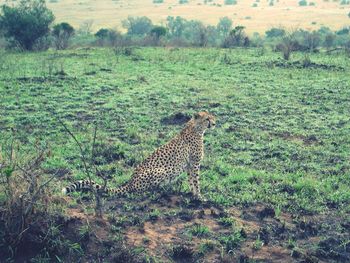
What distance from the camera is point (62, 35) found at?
24.9 meters

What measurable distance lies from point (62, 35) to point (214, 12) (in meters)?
37.5

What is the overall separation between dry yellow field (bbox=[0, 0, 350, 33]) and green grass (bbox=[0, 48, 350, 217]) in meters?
28.5

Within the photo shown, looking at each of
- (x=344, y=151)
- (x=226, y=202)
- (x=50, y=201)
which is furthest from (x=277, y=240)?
(x=344, y=151)

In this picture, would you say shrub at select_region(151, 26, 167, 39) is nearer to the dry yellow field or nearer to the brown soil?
the dry yellow field

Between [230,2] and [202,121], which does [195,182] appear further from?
[230,2]

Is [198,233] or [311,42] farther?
[311,42]

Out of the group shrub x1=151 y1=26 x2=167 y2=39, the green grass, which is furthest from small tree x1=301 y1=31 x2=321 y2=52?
shrub x1=151 y1=26 x2=167 y2=39

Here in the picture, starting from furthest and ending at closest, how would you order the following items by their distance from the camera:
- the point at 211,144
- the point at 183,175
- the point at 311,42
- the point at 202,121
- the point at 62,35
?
1. the point at 62,35
2. the point at 311,42
3. the point at 211,144
4. the point at 183,175
5. the point at 202,121

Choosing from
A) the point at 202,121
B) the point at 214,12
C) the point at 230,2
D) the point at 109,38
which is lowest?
the point at 202,121

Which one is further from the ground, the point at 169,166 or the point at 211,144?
the point at 169,166

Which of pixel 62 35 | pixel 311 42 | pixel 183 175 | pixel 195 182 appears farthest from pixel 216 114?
pixel 62 35

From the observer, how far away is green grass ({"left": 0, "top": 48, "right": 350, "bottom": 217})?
7.53 meters

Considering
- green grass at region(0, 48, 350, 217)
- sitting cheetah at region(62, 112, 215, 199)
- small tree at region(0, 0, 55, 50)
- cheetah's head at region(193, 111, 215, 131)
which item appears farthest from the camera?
small tree at region(0, 0, 55, 50)

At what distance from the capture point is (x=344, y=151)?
8945 millimetres
